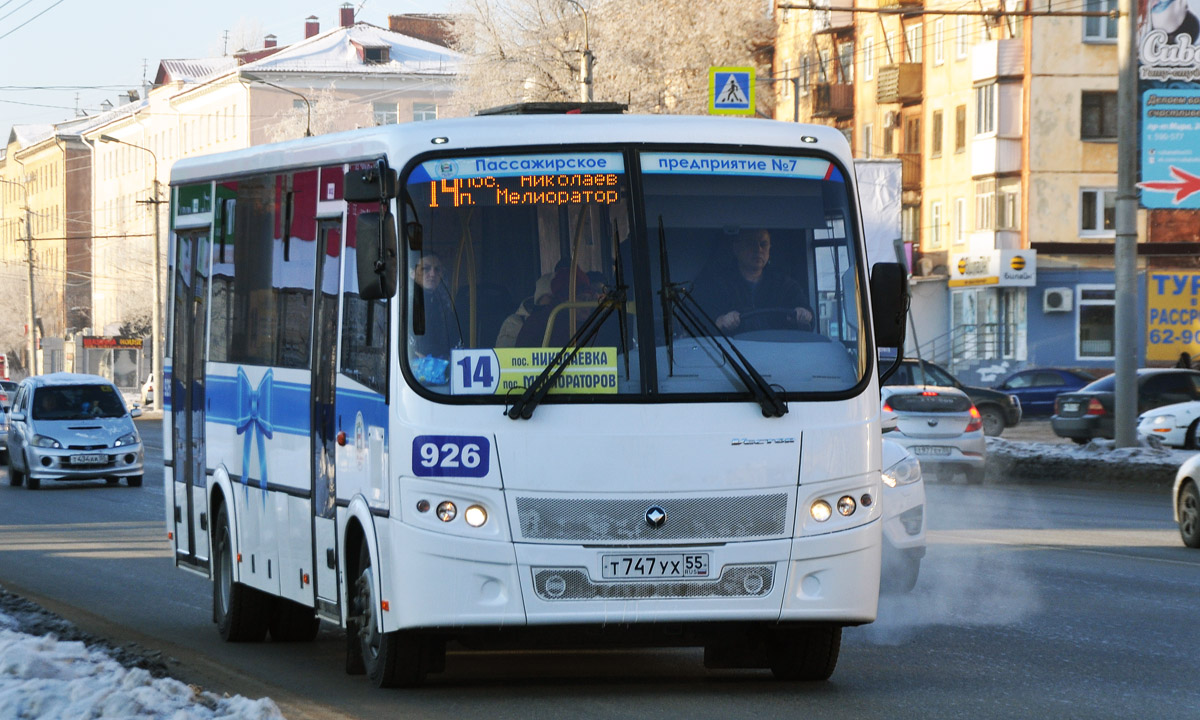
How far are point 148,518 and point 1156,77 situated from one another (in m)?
14.5

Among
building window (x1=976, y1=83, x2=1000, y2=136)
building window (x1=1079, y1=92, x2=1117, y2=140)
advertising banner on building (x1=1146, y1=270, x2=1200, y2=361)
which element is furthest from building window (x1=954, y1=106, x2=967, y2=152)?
advertising banner on building (x1=1146, y1=270, x2=1200, y2=361)

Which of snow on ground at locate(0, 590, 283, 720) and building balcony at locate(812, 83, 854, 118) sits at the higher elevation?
building balcony at locate(812, 83, 854, 118)

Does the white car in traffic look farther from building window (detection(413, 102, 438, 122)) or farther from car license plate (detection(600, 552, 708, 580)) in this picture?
building window (detection(413, 102, 438, 122))

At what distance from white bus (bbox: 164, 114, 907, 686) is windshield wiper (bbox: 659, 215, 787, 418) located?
0.01 metres

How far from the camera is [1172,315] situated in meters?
51.9

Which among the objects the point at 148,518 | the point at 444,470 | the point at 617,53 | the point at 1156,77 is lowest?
the point at 148,518

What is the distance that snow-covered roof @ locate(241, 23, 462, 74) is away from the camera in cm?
9994

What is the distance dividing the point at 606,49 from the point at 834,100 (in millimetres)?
11417

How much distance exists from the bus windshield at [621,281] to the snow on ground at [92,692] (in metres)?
1.61

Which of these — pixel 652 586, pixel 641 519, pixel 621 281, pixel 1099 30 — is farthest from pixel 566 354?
pixel 1099 30

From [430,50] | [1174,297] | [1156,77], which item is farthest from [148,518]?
[430,50]

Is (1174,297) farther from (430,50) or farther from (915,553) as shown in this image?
(430,50)

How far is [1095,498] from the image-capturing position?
25.0 m

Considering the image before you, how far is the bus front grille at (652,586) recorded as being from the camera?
8578 millimetres
